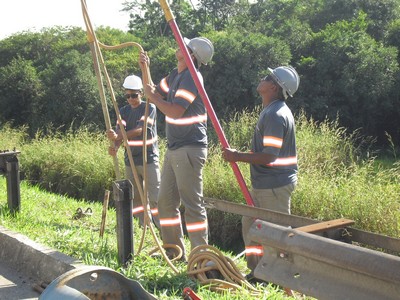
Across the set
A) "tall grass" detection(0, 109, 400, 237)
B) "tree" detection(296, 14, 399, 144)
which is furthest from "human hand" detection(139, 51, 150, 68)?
"tree" detection(296, 14, 399, 144)

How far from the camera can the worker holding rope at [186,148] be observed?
5.60m

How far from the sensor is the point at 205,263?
4.90 m

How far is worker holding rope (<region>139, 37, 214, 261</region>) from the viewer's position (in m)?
5.60

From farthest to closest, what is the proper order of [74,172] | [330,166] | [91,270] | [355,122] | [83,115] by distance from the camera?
[83,115] → [355,122] → [74,172] → [330,166] → [91,270]

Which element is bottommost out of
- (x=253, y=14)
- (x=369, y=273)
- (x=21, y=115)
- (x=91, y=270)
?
(x=21, y=115)

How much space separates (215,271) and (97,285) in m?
1.69

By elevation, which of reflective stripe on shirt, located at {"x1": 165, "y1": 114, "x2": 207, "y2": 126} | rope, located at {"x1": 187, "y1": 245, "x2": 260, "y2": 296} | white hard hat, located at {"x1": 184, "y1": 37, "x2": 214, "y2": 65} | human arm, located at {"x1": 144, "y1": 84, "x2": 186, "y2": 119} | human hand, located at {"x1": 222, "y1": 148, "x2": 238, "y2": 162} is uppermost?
white hard hat, located at {"x1": 184, "y1": 37, "x2": 214, "y2": 65}

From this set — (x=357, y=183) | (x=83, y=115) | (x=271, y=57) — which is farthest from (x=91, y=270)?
(x=83, y=115)

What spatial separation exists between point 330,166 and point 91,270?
699cm

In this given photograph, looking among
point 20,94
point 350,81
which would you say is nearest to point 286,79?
point 350,81

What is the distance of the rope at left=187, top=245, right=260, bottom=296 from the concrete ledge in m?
0.97

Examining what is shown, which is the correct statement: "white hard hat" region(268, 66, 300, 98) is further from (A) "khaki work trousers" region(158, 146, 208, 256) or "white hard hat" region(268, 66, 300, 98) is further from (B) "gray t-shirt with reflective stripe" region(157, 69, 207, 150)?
(A) "khaki work trousers" region(158, 146, 208, 256)

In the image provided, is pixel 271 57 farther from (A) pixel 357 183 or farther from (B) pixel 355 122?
(A) pixel 357 183

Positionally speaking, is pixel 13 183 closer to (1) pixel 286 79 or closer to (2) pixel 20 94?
(1) pixel 286 79
